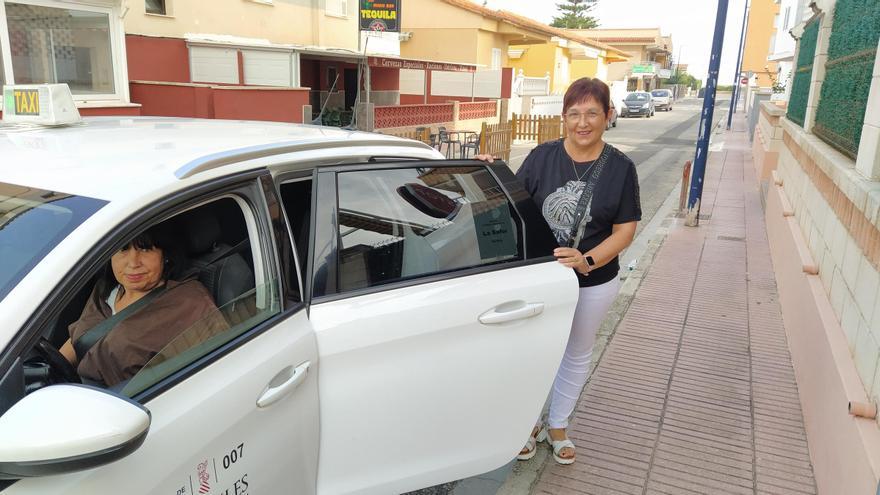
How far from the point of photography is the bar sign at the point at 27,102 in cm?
226

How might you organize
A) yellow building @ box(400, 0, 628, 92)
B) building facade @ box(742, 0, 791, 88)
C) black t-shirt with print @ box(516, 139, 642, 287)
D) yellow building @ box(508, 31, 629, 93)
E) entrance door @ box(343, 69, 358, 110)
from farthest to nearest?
1. building facade @ box(742, 0, 791, 88)
2. yellow building @ box(508, 31, 629, 93)
3. yellow building @ box(400, 0, 628, 92)
4. entrance door @ box(343, 69, 358, 110)
5. black t-shirt with print @ box(516, 139, 642, 287)

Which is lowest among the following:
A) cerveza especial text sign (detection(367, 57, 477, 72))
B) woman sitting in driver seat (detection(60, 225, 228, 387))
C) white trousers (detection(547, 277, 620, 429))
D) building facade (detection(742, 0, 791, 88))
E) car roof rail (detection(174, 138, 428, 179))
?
white trousers (detection(547, 277, 620, 429))

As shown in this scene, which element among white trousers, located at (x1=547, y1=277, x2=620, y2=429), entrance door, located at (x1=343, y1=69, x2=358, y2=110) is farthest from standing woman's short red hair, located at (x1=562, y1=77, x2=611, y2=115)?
entrance door, located at (x1=343, y1=69, x2=358, y2=110)

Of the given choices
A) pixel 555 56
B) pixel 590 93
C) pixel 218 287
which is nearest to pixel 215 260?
pixel 218 287

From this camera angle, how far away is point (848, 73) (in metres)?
4.75

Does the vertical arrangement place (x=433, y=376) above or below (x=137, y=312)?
below

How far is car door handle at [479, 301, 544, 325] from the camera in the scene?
2357 mm

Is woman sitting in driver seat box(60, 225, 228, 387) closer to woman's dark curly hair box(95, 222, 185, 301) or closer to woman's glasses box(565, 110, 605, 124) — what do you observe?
woman's dark curly hair box(95, 222, 185, 301)

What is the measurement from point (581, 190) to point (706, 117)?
7.52 meters

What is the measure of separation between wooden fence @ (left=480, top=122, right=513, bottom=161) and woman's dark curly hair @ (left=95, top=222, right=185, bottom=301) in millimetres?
13904

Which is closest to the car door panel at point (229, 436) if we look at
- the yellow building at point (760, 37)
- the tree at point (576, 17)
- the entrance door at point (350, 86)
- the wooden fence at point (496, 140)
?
the wooden fence at point (496, 140)

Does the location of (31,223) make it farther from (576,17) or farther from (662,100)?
(576,17)

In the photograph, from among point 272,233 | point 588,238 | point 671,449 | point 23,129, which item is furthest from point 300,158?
point 671,449

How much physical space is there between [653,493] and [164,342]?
2.38m
